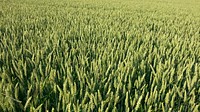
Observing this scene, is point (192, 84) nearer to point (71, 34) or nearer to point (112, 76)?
point (112, 76)

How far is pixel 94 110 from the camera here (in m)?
1.07

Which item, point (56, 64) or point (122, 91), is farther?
point (56, 64)

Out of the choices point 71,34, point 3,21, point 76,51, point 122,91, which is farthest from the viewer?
point 3,21

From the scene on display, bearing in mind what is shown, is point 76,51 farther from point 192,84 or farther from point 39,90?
point 192,84

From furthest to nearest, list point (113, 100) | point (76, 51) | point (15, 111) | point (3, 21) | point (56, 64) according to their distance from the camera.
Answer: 1. point (3, 21)
2. point (76, 51)
3. point (56, 64)
4. point (113, 100)
5. point (15, 111)

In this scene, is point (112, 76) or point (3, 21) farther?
point (3, 21)

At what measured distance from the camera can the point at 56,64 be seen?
163 centimetres

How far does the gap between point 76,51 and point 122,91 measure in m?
0.78

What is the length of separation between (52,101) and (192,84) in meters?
0.75

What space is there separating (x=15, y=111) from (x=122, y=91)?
0.53 m

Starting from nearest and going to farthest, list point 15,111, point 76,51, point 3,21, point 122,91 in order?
point 15,111 < point 122,91 < point 76,51 < point 3,21

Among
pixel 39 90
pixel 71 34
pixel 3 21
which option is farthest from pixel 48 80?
pixel 3 21

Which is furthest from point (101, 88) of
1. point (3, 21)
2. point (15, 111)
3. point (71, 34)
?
point (3, 21)

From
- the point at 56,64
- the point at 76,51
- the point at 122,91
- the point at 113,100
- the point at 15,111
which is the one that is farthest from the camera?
the point at 76,51
